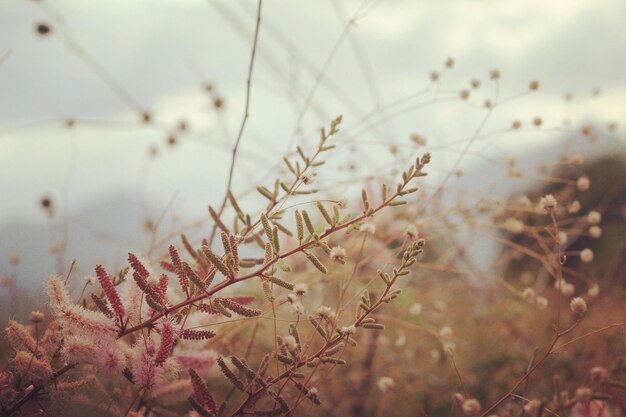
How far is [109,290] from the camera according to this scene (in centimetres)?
45

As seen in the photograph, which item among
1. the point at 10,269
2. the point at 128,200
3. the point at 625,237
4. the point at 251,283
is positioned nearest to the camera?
the point at 10,269

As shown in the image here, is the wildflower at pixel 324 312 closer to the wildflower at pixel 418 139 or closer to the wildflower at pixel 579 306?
the wildflower at pixel 579 306

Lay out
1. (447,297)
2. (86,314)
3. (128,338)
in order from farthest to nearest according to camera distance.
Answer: (447,297), (128,338), (86,314)

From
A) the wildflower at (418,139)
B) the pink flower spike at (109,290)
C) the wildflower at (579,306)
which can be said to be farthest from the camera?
the wildflower at (418,139)

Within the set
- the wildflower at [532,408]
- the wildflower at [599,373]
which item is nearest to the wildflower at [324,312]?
the wildflower at [532,408]

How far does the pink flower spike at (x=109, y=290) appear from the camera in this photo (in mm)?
450

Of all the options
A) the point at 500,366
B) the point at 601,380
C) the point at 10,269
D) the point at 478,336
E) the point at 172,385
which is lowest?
the point at 478,336

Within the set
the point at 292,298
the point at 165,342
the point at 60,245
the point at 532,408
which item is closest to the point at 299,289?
the point at 292,298

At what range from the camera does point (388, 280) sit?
50 cm

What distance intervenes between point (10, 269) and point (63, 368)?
10.5 inches

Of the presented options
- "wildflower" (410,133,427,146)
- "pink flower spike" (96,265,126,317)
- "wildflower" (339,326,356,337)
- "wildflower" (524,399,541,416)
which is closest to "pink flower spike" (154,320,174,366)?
"pink flower spike" (96,265,126,317)

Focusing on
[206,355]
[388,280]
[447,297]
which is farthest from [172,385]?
[447,297]

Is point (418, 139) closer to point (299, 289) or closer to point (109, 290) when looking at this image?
point (299, 289)

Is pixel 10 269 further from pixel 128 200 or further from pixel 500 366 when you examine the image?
pixel 500 366
